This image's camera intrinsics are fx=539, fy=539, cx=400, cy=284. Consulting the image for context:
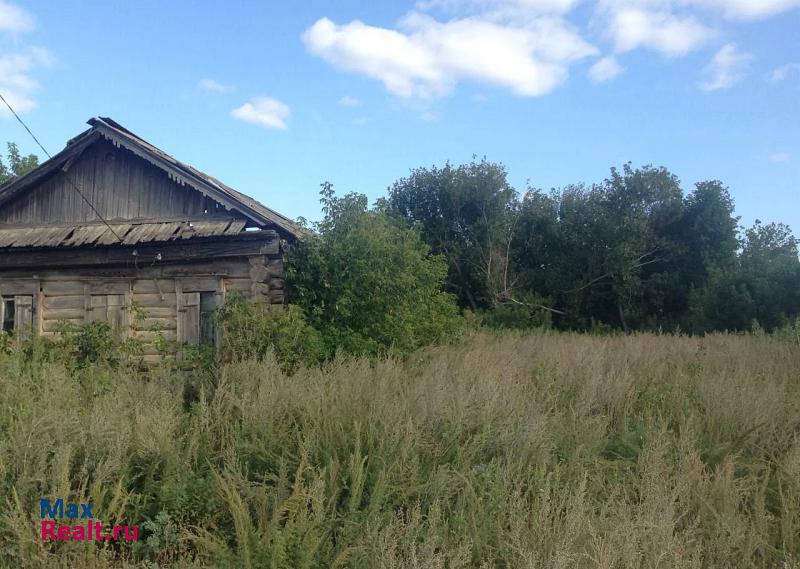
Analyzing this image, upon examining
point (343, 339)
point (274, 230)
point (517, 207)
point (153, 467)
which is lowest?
point (153, 467)

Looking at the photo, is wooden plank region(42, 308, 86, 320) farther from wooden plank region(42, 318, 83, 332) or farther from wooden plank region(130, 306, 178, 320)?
wooden plank region(130, 306, 178, 320)

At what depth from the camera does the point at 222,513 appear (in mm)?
3818

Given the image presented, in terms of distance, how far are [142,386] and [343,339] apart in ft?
14.7

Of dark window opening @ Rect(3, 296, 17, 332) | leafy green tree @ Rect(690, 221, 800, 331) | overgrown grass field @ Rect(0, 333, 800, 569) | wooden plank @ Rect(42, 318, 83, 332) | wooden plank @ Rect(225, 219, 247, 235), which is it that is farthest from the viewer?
leafy green tree @ Rect(690, 221, 800, 331)

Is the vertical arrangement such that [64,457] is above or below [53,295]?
below

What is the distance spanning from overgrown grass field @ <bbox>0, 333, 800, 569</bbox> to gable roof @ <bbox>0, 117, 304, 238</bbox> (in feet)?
16.9

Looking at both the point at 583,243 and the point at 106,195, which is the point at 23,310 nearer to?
the point at 106,195

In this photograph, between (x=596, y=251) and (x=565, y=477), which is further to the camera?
(x=596, y=251)

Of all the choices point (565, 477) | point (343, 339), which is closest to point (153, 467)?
point (565, 477)

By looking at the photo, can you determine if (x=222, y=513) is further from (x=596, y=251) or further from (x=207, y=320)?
(x=596, y=251)

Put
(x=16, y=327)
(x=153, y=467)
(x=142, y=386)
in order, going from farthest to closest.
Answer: (x=16, y=327)
(x=142, y=386)
(x=153, y=467)

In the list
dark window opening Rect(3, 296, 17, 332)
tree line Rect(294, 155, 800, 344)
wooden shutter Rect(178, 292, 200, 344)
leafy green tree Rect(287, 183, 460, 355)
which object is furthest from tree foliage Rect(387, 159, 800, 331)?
dark window opening Rect(3, 296, 17, 332)

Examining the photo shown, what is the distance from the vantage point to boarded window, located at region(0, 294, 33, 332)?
11.4 metres

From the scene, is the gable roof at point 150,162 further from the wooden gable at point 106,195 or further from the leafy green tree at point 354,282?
the leafy green tree at point 354,282
